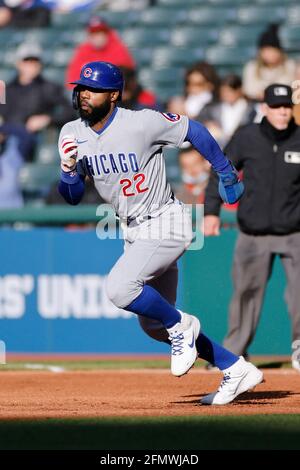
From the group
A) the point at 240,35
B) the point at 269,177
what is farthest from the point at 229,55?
the point at 269,177

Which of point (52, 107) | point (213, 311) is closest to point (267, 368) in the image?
point (213, 311)

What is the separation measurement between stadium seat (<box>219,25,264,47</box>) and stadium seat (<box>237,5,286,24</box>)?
0.33 ft

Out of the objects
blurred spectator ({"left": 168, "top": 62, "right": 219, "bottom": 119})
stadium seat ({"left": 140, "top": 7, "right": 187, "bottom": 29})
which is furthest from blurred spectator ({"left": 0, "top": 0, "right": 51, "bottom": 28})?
blurred spectator ({"left": 168, "top": 62, "right": 219, "bottom": 119})

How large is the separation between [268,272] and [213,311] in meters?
1.48

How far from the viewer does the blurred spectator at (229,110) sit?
11.8 metres

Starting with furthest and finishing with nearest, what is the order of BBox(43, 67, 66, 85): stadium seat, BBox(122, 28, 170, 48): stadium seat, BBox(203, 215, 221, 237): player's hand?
BBox(122, 28, 170, 48): stadium seat, BBox(43, 67, 66, 85): stadium seat, BBox(203, 215, 221, 237): player's hand

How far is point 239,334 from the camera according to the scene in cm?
909

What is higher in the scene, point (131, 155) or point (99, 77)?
point (99, 77)

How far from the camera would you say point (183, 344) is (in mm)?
6344

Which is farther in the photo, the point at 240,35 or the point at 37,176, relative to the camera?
the point at 240,35

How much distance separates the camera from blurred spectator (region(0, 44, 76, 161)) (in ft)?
42.8

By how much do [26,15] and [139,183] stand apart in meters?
9.61
